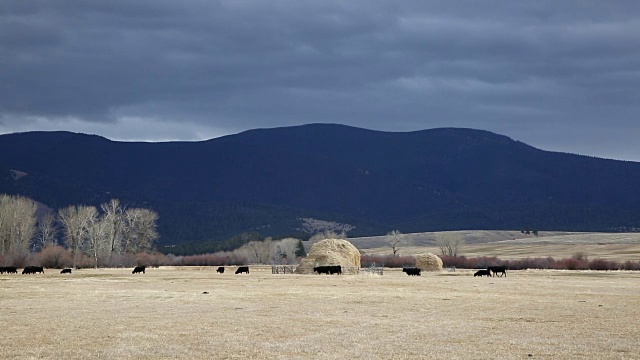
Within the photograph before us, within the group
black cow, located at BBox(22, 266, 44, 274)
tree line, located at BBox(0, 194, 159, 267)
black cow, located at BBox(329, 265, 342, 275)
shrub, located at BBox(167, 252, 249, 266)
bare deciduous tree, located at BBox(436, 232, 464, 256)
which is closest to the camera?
black cow, located at BBox(329, 265, 342, 275)

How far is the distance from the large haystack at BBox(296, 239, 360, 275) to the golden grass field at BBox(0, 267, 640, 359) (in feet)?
94.8

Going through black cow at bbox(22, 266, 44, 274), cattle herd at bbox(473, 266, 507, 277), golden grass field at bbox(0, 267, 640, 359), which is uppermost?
black cow at bbox(22, 266, 44, 274)

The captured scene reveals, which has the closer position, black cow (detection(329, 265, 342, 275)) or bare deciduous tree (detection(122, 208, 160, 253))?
black cow (detection(329, 265, 342, 275))

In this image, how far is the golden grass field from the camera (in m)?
22.7

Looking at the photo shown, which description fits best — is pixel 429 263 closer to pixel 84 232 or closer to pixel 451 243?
pixel 84 232

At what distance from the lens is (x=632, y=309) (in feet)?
118

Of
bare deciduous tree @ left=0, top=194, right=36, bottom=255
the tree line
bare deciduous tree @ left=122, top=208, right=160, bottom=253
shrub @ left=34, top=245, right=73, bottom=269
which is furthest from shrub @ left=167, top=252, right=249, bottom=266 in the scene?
shrub @ left=34, top=245, right=73, bottom=269

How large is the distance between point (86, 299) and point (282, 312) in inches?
462

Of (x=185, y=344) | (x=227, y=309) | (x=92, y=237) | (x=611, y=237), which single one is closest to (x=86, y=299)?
(x=227, y=309)

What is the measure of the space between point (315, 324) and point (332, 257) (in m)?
47.7

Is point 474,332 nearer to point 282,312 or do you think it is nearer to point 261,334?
point 261,334

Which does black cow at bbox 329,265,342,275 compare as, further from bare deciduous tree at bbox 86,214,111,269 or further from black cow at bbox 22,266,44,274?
bare deciduous tree at bbox 86,214,111,269

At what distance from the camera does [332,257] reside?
77062 mm

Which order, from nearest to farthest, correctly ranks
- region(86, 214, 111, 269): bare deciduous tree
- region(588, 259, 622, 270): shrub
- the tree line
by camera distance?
region(588, 259, 622, 270): shrub → region(86, 214, 111, 269): bare deciduous tree → the tree line
